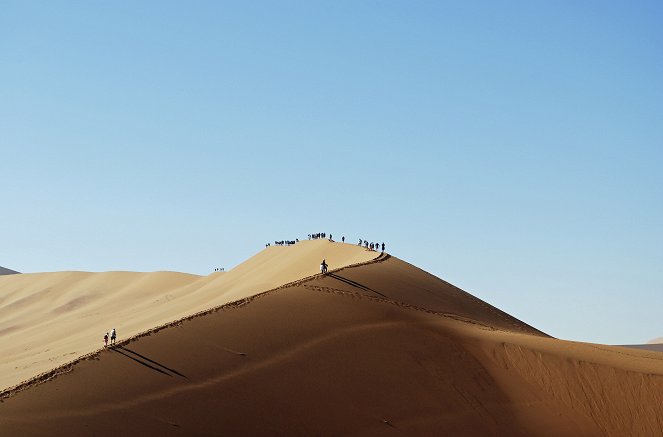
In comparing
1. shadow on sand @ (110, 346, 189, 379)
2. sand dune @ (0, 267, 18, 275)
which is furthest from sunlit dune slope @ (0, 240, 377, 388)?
sand dune @ (0, 267, 18, 275)

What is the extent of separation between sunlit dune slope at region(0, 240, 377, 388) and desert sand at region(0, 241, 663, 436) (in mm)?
8790

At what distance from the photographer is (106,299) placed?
8231cm

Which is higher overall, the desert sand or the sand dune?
the sand dune

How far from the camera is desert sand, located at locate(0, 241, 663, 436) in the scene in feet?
92.1

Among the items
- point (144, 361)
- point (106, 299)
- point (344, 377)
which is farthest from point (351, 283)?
point (106, 299)

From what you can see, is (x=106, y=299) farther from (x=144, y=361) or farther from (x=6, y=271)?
(x=6, y=271)

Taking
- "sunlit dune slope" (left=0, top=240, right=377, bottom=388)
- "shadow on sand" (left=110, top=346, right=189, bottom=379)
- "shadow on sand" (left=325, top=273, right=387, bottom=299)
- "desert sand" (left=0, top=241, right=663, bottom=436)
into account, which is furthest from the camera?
"sunlit dune slope" (left=0, top=240, right=377, bottom=388)

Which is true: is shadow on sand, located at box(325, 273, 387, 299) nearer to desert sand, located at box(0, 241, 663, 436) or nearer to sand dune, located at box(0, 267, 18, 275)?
desert sand, located at box(0, 241, 663, 436)

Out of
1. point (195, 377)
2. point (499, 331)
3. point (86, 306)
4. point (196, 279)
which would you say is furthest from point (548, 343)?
point (86, 306)

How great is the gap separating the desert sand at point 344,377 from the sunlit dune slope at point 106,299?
28.8ft

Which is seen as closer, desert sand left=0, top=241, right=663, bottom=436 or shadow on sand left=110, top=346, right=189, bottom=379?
desert sand left=0, top=241, right=663, bottom=436

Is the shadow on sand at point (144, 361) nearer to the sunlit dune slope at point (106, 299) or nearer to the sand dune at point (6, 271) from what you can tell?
the sunlit dune slope at point (106, 299)

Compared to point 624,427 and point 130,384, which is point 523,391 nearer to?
point 624,427

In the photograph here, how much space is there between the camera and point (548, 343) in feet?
131
